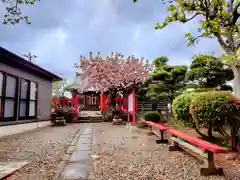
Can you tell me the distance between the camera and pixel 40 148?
4.96 metres

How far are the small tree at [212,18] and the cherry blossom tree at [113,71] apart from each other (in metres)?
9.42

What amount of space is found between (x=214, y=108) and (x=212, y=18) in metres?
2.54

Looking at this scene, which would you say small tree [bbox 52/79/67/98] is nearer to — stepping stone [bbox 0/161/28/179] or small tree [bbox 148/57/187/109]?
small tree [bbox 148/57/187/109]

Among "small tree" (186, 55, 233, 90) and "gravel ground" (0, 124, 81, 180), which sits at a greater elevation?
"small tree" (186, 55, 233, 90)

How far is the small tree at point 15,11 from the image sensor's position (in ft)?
10.6

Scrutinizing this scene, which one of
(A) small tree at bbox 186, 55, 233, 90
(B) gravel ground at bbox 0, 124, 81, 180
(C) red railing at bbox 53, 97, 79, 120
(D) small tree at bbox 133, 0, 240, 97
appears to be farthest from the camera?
(C) red railing at bbox 53, 97, 79, 120

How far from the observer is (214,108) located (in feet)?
14.1

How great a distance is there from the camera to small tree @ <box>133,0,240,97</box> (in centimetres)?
472

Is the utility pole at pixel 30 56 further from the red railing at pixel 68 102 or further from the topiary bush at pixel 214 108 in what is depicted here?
the topiary bush at pixel 214 108

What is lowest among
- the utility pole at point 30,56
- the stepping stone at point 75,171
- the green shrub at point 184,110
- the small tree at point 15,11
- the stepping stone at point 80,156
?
the stepping stone at point 80,156

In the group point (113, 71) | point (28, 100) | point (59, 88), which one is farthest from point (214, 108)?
point (59, 88)

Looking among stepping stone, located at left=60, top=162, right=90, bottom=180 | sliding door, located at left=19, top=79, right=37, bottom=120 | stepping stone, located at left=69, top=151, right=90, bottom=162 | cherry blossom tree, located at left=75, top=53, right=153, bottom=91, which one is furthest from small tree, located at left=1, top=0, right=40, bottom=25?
cherry blossom tree, located at left=75, top=53, right=153, bottom=91

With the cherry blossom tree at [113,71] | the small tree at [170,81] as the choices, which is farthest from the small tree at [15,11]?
the cherry blossom tree at [113,71]

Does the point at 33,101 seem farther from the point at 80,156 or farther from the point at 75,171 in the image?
the point at 75,171
